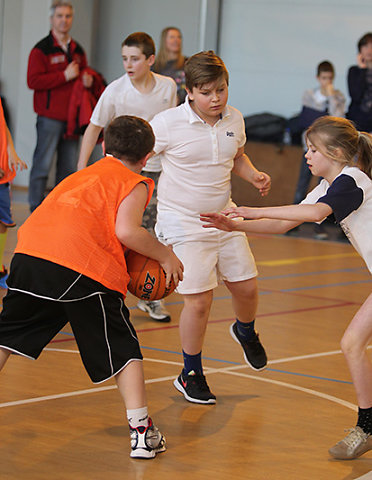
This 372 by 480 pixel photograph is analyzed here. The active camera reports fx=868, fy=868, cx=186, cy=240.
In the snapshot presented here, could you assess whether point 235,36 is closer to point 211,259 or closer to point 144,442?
point 211,259

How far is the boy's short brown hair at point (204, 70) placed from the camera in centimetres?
383

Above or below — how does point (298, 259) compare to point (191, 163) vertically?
below

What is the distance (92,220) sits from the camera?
3088mm

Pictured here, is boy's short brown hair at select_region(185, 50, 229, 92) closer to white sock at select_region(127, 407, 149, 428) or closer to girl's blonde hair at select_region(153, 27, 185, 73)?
white sock at select_region(127, 407, 149, 428)

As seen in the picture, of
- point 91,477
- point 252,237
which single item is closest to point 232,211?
point 91,477

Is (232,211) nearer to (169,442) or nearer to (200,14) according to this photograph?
(169,442)

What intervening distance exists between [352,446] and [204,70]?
172cm

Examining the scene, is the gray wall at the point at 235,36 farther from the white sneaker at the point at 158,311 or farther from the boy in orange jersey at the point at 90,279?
the boy in orange jersey at the point at 90,279

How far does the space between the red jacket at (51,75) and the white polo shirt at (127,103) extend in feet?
10.8

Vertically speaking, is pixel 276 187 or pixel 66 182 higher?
pixel 66 182

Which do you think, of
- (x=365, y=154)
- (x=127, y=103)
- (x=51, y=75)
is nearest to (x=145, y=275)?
(x=365, y=154)

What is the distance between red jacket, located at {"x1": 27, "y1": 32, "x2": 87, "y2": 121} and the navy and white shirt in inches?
226

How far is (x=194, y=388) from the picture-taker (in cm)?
386

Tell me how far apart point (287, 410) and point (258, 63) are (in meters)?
9.87
